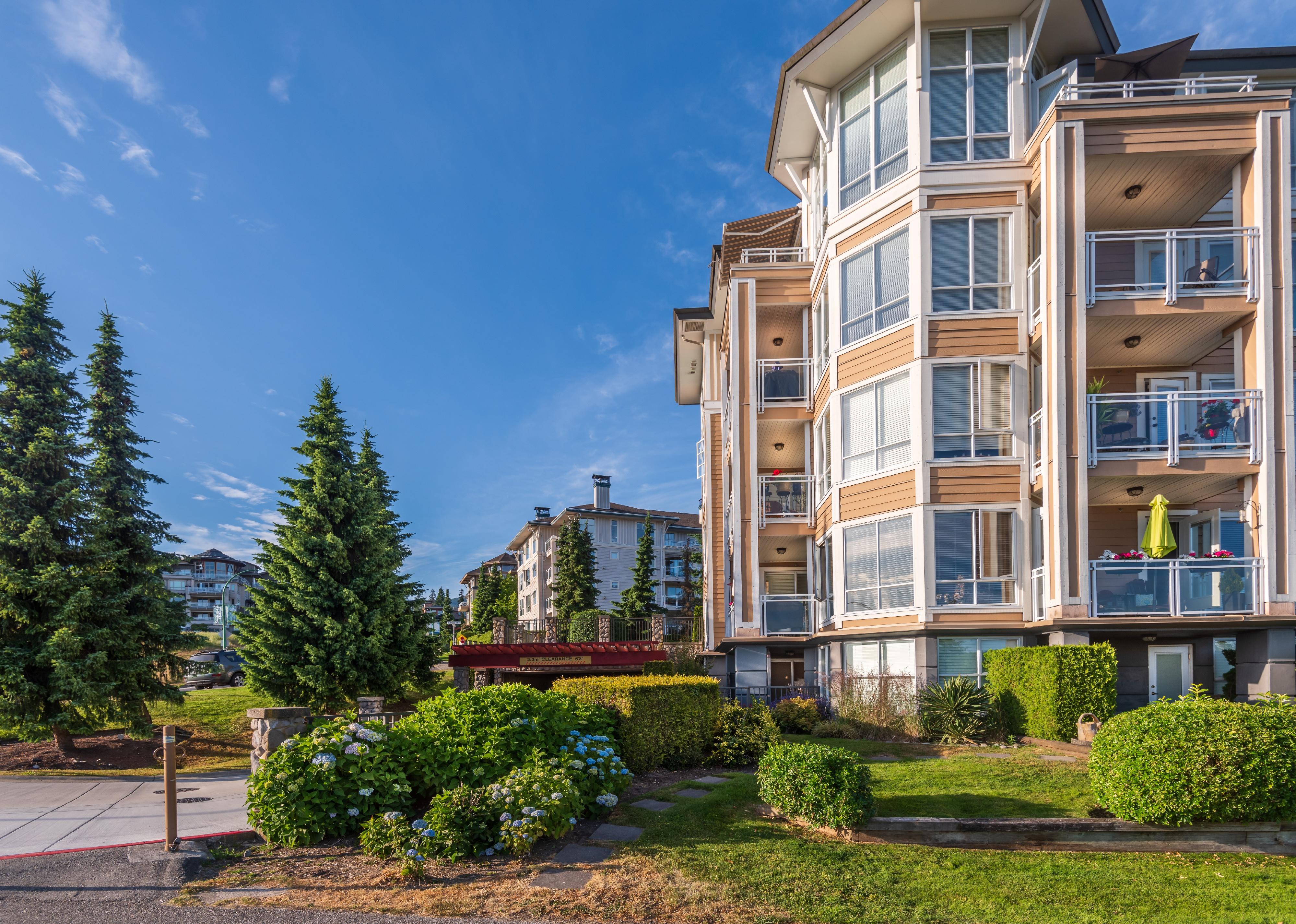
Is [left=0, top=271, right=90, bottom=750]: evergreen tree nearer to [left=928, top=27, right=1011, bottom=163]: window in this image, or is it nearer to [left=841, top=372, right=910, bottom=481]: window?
[left=841, top=372, right=910, bottom=481]: window

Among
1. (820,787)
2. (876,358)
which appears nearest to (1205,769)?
(820,787)

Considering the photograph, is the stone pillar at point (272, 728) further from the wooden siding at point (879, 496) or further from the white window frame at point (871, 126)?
the white window frame at point (871, 126)

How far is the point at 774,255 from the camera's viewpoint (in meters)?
24.5

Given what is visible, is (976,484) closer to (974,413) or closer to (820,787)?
(974,413)

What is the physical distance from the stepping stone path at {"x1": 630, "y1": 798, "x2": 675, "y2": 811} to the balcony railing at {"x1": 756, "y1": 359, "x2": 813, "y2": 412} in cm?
1388

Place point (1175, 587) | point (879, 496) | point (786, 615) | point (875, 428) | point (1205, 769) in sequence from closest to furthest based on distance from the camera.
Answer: point (1205, 769) < point (1175, 587) < point (879, 496) < point (875, 428) < point (786, 615)

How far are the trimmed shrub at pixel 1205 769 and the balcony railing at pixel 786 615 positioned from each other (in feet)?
42.0

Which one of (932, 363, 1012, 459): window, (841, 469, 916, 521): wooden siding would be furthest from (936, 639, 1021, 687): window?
(932, 363, 1012, 459): window

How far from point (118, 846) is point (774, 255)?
21.6m

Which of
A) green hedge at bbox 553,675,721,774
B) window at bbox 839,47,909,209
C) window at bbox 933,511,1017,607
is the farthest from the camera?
window at bbox 839,47,909,209

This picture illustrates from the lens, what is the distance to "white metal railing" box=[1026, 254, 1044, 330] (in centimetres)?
1567

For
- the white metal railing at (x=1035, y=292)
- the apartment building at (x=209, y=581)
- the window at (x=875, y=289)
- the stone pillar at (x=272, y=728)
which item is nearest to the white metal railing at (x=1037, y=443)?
the white metal railing at (x=1035, y=292)

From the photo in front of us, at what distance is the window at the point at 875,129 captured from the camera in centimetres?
1752

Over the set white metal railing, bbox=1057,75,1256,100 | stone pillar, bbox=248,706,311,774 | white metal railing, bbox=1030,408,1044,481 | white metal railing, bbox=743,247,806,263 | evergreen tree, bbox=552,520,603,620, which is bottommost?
evergreen tree, bbox=552,520,603,620
